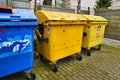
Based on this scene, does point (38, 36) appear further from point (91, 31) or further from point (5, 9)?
point (91, 31)

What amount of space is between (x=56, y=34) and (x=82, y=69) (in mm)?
1249

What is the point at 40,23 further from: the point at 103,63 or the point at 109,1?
the point at 109,1

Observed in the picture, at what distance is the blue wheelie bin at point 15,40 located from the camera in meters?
2.31

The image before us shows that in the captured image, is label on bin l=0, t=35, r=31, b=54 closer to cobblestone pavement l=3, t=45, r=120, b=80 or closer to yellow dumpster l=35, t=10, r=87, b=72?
yellow dumpster l=35, t=10, r=87, b=72

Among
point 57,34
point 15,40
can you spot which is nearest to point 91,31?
point 57,34

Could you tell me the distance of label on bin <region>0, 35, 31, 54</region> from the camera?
2.33 metres

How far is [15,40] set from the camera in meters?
2.43

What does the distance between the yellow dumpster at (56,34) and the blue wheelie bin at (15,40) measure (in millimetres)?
562

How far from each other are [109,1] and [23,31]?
11.1 m

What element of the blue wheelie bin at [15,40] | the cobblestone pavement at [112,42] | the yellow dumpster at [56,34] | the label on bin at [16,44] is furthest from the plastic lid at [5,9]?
the cobblestone pavement at [112,42]

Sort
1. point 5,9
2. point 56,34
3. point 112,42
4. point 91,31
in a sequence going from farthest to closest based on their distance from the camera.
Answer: point 112,42 → point 91,31 → point 56,34 → point 5,9

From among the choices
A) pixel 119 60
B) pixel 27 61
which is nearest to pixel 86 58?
pixel 119 60

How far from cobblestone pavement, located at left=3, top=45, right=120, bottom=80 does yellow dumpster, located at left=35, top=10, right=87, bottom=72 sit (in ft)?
0.96

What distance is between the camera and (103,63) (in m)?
4.05
